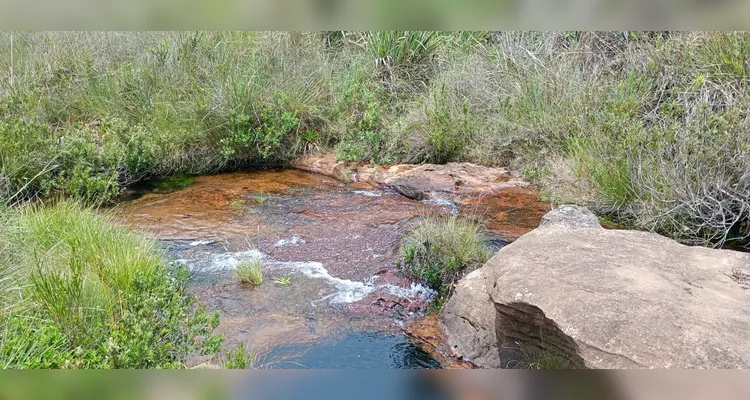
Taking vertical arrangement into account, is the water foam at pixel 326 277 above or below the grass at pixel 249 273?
below

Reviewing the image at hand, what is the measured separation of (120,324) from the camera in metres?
2.96

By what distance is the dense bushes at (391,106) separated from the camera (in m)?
5.32

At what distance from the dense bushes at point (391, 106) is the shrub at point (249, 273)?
203cm

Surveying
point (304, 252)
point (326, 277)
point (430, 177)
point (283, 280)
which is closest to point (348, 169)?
point (430, 177)

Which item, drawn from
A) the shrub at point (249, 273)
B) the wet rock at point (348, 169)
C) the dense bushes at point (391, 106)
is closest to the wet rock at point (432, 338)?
the shrub at point (249, 273)

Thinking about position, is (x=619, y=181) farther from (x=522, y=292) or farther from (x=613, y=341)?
(x=613, y=341)

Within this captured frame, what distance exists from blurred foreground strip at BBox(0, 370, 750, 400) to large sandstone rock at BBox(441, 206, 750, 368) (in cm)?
183

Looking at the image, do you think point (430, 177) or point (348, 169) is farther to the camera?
point (348, 169)

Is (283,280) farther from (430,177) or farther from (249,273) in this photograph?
(430,177)

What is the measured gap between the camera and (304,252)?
505cm

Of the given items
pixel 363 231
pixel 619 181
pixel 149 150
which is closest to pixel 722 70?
pixel 619 181

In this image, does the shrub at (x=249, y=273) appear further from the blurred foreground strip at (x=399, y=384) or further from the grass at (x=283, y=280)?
the blurred foreground strip at (x=399, y=384)

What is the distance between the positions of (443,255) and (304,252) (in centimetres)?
123

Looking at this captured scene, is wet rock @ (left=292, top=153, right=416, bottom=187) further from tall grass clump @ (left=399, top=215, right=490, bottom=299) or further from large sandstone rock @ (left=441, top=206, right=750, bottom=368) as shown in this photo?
large sandstone rock @ (left=441, top=206, right=750, bottom=368)
